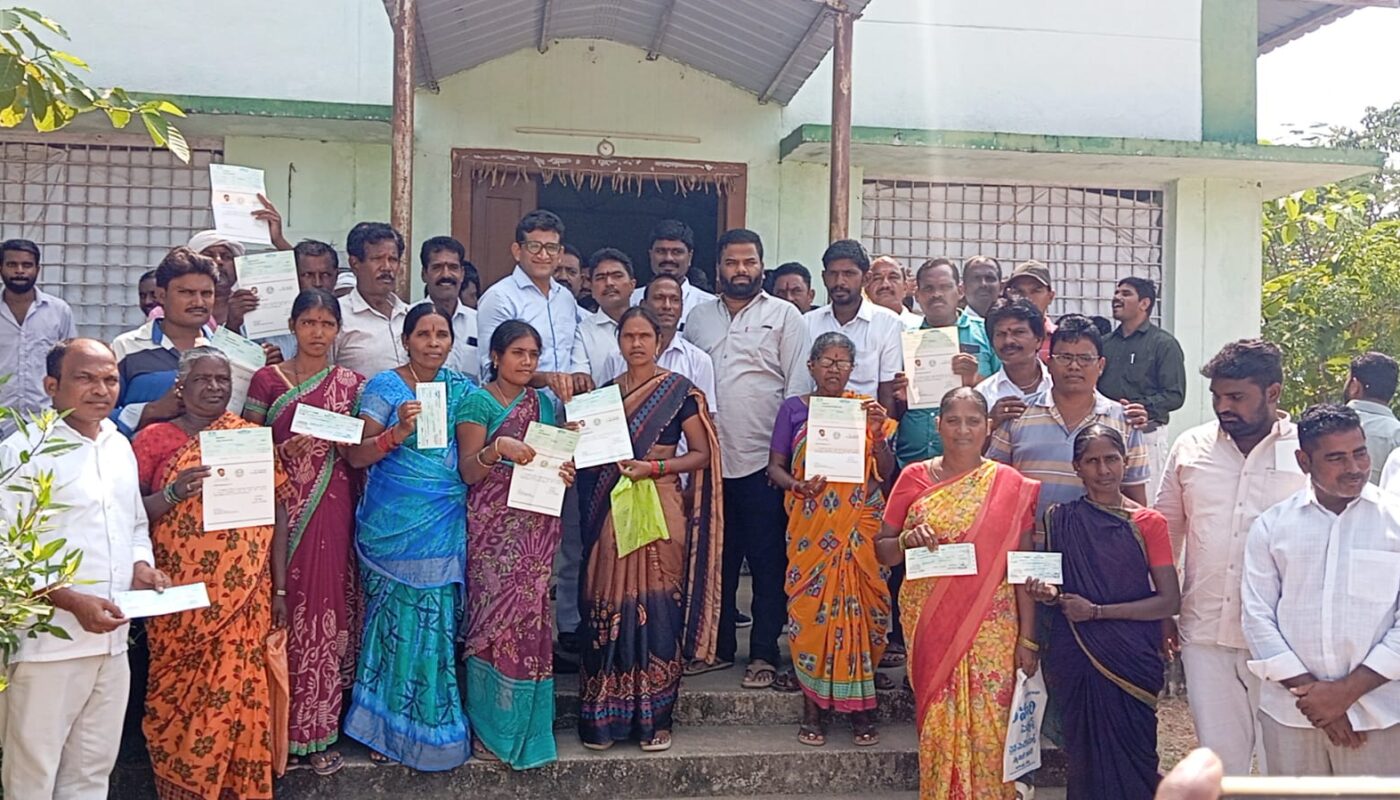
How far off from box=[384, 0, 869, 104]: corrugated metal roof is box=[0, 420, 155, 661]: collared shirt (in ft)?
10.4

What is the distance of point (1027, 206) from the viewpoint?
7.93 metres

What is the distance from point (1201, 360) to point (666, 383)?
4871mm

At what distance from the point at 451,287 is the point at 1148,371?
3.38 metres

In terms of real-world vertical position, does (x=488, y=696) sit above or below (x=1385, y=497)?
below

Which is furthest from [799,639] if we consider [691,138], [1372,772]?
[691,138]

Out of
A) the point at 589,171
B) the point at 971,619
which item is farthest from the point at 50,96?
the point at 589,171

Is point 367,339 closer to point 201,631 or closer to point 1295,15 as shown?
point 201,631

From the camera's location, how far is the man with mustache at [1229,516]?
3.75m

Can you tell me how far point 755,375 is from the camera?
5.00m

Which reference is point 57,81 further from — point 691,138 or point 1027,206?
point 1027,206

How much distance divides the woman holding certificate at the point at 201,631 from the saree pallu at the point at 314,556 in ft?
0.58

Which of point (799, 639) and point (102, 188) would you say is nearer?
point (799, 639)

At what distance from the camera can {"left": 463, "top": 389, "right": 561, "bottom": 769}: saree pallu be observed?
4.20m

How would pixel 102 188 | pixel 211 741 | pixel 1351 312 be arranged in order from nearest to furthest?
pixel 211 741 < pixel 102 188 < pixel 1351 312
